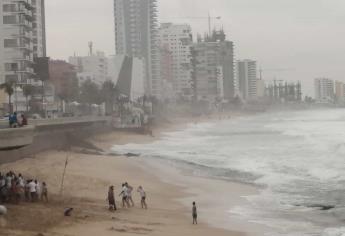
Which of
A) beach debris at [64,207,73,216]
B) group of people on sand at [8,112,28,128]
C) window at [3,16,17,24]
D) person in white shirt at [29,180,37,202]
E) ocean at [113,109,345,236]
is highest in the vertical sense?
window at [3,16,17,24]

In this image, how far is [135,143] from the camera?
217ft

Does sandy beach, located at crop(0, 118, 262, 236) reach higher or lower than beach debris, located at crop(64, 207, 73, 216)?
lower

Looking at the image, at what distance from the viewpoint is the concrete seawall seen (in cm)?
3265

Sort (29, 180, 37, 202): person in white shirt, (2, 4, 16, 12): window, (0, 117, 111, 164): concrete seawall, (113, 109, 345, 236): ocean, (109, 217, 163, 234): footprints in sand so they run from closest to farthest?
(109, 217, 163, 234): footprints in sand, (29, 180, 37, 202): person in white shirt, (113, 109, 345, 236): ocean, (0, 117, 111, 164): concrete seawall, (2, 4, 16, 12): window

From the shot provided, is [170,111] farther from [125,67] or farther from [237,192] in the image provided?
[237,192]

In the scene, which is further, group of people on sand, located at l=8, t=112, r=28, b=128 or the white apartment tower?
the white apartment tower

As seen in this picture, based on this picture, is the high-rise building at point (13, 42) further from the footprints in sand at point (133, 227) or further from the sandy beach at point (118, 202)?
the footprints in sand at point (133, 227)

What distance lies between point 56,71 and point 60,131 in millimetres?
86299

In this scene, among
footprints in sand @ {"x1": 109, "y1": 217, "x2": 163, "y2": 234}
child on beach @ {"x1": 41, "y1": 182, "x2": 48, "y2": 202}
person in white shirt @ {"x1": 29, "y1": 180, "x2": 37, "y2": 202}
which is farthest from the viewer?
child on beach @ {"x1": 41, "y1": 182, "x2": 48, "y2": 202}

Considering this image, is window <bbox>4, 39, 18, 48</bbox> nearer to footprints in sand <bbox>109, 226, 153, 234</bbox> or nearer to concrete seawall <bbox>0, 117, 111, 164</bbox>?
concrete seawall <bbox>0, 117, 111, 164</bbox>

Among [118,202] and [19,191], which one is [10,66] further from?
[19,191]

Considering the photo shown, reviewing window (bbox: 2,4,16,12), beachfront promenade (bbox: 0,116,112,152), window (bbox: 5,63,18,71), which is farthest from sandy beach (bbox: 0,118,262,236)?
window (bbox: 2,4,16,12)

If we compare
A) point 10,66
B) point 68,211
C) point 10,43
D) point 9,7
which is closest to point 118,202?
point 68,211

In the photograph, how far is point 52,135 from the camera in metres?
50.2
